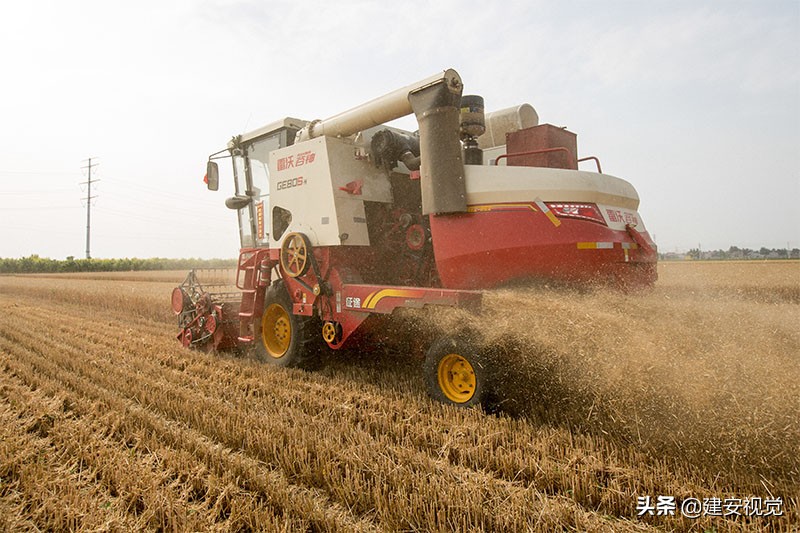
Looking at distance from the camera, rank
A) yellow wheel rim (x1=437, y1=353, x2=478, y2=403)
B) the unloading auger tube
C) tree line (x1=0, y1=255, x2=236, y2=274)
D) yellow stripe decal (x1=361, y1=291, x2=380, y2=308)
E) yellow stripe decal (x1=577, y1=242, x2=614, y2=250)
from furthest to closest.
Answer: tree line (x1=0, y1=255, x2=236, y2=274), yellow stripe decal (x1=361, y1=291, x2=380, y2=308), the unloading auger tube, yellow wheel rim (x1=437, y1=353, x2=478, y2=403), yellow stripe decal (x1=577, y1=242, x2=614, y2=250)

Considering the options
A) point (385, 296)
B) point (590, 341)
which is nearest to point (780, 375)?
point (590, 341)

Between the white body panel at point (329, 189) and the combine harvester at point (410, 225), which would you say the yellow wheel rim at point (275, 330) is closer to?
the combine harvester at point (410, 225)

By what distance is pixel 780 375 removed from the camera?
2863 mm

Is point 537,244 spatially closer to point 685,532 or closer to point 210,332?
point 685,532

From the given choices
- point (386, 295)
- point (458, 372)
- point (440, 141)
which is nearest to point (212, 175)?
point (386, 295)

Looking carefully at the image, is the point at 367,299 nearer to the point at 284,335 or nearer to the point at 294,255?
the point at 294,255

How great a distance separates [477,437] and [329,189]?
281 cm

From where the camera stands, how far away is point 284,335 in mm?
5531

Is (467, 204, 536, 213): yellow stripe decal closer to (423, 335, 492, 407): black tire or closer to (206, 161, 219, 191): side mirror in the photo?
(423, 335, 492, 407): black tire

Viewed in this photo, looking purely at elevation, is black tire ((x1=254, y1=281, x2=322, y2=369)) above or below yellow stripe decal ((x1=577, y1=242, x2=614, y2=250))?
below

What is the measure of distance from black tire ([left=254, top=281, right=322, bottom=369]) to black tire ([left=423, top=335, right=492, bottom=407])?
6.30 ft

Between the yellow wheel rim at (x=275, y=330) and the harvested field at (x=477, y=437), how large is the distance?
104cm

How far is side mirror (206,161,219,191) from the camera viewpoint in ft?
21.9

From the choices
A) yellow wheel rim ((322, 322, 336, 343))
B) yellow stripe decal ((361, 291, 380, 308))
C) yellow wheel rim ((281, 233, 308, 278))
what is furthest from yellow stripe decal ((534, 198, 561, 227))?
yellow wheel rim ((281, 233, 308, 278))
